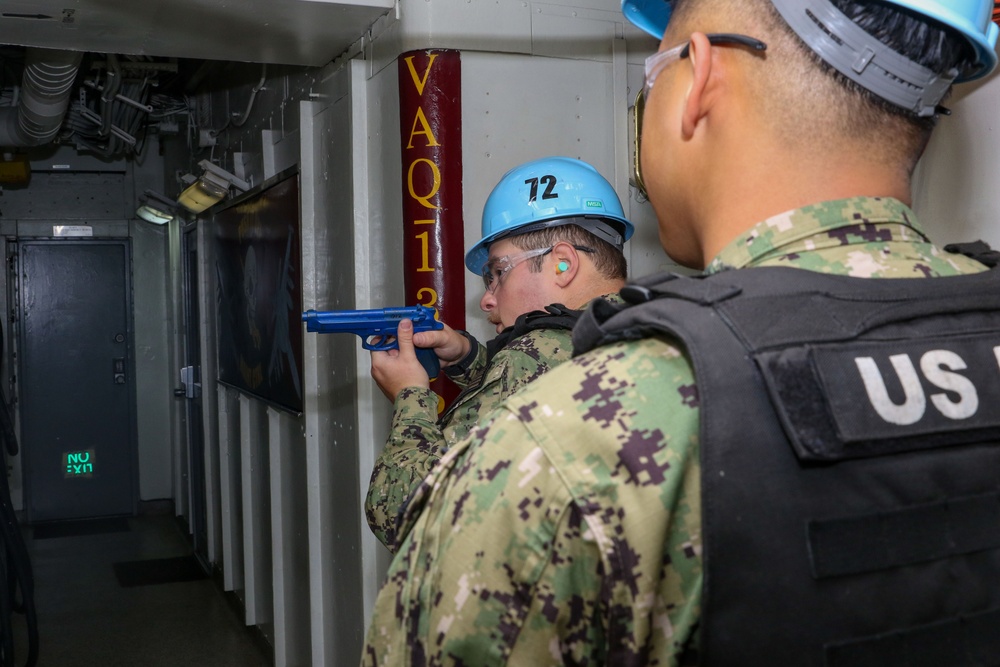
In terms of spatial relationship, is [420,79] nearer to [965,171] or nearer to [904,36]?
[965,171]

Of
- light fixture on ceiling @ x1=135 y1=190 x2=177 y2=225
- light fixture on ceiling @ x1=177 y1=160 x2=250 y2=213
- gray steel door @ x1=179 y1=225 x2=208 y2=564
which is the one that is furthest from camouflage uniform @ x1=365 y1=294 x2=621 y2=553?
light fixture on ceiling @ x1=135 y1=190 x2=177 y2=225

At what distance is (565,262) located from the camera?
6.70 ft

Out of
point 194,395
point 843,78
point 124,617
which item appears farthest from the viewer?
point 194,395

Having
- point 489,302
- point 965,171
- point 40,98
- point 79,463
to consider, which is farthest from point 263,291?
point 79,463

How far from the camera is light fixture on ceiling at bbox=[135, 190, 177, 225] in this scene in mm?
6746

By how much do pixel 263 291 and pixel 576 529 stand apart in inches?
147

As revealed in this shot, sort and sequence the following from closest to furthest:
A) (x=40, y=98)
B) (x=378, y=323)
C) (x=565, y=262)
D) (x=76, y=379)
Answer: (x=565, y=262) → (x=378, y=323) → (x=40, y=98) → (x=76, y=379)

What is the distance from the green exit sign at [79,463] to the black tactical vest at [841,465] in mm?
8099

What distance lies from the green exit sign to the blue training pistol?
6.66 meters

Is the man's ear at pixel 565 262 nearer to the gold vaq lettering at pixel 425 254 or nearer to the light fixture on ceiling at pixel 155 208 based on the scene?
the gold vaq lettering at pixel 425 254

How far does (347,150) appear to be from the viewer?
304cm

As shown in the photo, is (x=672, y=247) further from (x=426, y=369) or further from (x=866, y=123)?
(x=426, y=369)

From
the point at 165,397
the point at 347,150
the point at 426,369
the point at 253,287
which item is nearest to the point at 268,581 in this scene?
the point at 253,287

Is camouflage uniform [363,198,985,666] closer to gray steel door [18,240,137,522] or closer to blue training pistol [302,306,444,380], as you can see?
blue training pistol [302,306,444,380]
